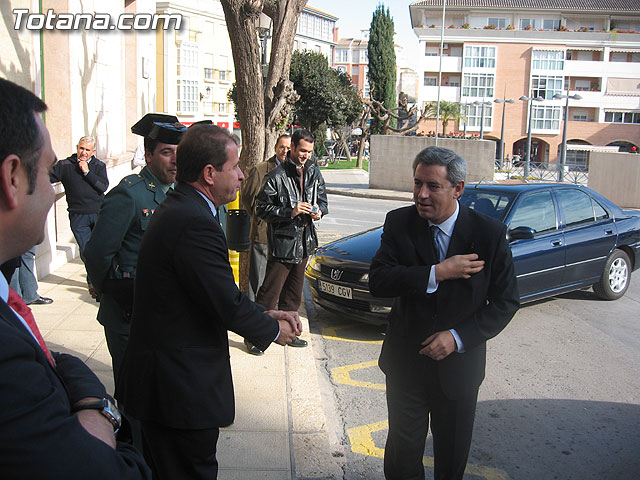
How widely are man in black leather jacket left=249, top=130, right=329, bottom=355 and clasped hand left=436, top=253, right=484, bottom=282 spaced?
2.80 metres

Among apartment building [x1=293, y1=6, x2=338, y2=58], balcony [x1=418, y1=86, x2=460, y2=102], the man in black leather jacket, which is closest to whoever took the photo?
the man in black leather jacket

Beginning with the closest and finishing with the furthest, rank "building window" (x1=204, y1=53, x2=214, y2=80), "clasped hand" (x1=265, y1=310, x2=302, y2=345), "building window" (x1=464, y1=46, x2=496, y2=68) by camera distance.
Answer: "clasped hand" (x1=265, y1=310, x2=302, y2=345) → "building window" (x1=204, y1=53, x2=214, y2=80) → "building window" (x1=464, y1=46, x2=496, y2=68)

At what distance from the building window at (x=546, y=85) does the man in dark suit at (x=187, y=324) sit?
6475 cm

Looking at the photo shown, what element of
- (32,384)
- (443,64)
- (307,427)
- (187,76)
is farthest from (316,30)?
(32,384)

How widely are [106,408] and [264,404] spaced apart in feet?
10.7

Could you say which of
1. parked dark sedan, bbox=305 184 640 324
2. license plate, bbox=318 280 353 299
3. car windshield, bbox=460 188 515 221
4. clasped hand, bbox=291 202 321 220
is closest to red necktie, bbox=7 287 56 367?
clasped hand, bbox=291 202 321 220

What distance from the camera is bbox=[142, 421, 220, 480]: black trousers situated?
95.8 inches

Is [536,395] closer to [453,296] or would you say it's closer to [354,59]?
[453,296]

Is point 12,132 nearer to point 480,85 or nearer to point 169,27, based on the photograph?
point 169,27

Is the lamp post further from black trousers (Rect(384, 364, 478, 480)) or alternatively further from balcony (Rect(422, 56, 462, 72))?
balcony (Rect(422, 56, 462, 72))

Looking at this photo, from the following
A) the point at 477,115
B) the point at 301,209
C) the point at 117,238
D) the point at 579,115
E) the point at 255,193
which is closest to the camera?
the point at 117,238

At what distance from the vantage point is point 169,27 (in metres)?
11.0

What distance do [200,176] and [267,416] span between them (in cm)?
238

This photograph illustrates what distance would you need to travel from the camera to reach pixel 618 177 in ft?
71.1
